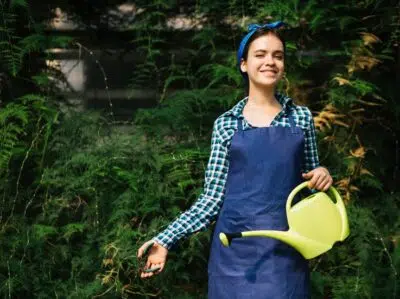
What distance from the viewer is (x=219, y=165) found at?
288 centimetres

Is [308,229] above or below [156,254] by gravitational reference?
above

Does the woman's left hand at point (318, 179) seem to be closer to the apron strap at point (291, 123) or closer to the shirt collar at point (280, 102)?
the apron strap at point (291, 123)

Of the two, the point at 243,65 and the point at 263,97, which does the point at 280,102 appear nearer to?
the point at 263,97

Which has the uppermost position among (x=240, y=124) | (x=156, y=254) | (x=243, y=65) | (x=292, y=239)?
(x=243, y=65)

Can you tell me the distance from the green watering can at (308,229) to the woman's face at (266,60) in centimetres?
45

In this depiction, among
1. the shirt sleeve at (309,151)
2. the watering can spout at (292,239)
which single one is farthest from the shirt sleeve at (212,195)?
the shirt sleeve at (309,151)

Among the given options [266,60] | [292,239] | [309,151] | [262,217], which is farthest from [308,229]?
[266,60]

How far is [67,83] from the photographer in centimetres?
573

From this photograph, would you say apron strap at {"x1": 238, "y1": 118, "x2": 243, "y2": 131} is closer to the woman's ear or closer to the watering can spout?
the woman's ear

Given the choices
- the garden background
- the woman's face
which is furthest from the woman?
the garden background

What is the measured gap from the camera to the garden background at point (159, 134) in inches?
179

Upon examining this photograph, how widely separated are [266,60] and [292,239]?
27.8 inches

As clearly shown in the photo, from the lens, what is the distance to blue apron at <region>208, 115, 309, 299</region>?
8.91 ft

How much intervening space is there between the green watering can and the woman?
0.08 m
